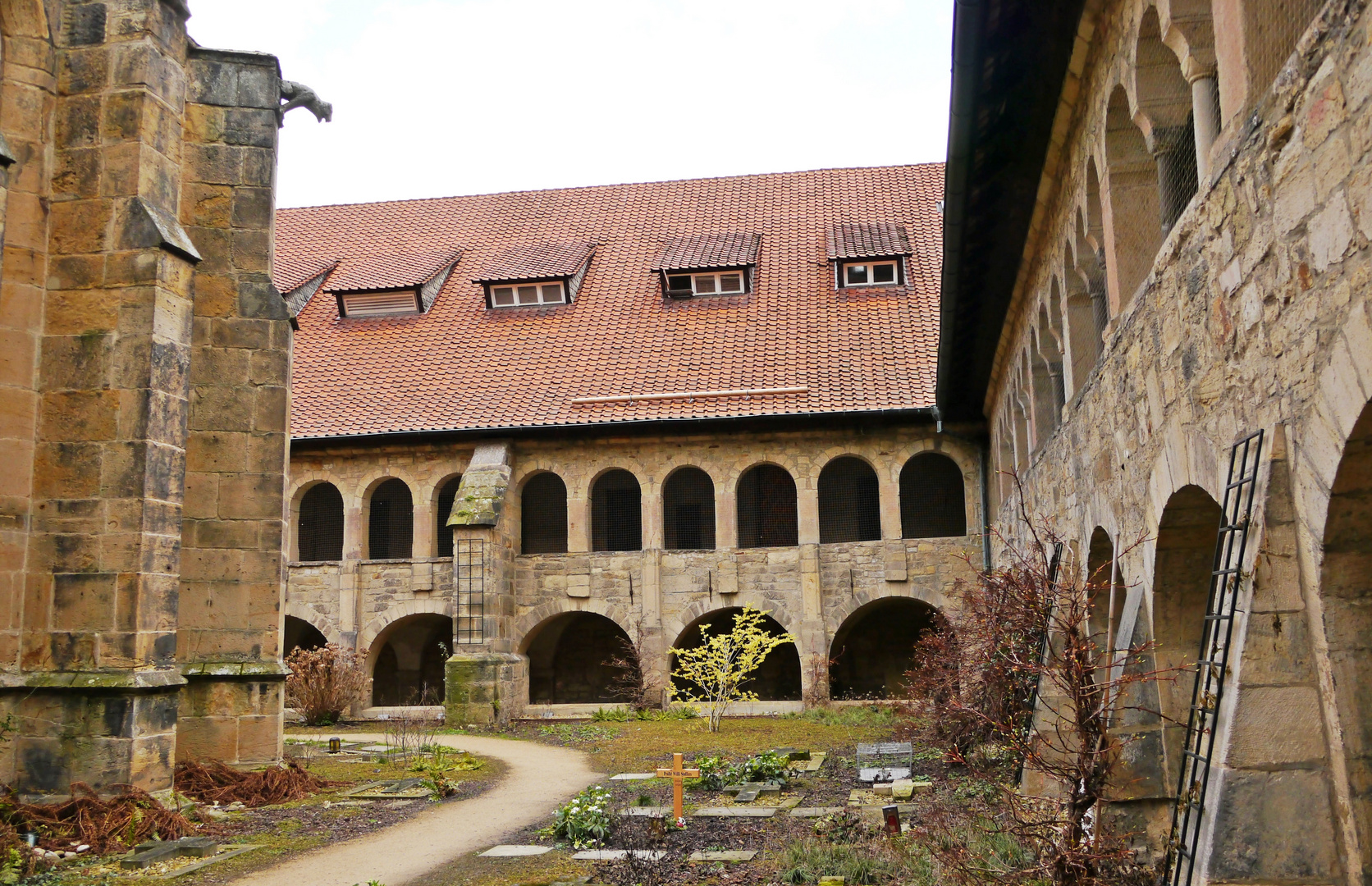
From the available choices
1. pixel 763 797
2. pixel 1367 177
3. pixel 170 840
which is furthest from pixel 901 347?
pixel 1367 177

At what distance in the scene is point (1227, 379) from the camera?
13.9 feet

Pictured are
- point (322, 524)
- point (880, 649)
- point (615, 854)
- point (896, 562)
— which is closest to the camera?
point (615, 854)

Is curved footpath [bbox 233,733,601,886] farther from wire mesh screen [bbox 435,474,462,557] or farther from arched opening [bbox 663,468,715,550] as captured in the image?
arched opening [bbox 663,468,715,550]

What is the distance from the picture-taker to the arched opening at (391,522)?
22609mm

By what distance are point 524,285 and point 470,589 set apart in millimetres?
6461

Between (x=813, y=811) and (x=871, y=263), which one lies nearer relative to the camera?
(x=813, y=811)

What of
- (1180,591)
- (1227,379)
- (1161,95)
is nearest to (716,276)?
(1161,95)

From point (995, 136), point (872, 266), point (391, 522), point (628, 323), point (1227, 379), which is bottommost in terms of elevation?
point (1227, 379)

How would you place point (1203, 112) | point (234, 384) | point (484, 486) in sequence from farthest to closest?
1. point (484, 486)
2. point (234, 384)
3. point (1203, 112)

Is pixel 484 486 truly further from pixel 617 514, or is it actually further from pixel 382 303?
pixel 382 303

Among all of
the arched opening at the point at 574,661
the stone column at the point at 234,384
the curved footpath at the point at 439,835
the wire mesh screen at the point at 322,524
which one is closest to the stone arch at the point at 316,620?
the wire mesh screen at the point at 322,524

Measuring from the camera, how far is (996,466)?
16516 mm

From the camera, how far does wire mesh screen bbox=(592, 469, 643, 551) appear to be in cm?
2167

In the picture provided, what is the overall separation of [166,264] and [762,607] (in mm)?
11907
